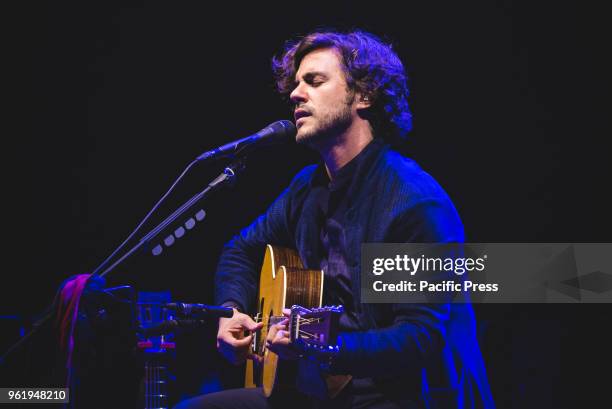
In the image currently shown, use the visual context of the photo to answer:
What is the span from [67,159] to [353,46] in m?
2.38

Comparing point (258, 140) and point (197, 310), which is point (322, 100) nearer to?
point (258, 140)

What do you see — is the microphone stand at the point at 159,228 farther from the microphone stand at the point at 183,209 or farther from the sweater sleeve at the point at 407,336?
the sweater sleeve at the point at 407,336

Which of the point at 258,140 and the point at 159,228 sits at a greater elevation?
the point at 258,140

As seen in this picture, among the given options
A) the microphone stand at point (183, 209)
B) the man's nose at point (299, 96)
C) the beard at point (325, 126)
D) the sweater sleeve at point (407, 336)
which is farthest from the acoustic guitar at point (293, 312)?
the man's nose at point (299, 96)

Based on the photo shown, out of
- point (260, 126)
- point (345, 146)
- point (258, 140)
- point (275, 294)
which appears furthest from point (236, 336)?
point (260, 126)

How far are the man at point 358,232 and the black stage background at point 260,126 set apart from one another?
887mm

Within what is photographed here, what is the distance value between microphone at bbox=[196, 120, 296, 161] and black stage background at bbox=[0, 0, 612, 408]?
141 centimetres

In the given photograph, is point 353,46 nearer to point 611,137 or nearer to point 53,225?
point 611,137

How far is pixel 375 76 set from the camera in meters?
3.08

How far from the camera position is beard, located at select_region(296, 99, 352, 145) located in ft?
9.52

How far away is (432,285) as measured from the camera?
226cm

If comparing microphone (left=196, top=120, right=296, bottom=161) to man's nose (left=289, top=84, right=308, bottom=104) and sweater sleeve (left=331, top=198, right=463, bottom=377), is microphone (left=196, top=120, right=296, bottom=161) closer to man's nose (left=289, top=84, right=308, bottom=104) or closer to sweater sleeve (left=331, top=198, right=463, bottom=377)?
man's nose (left=289, top=84, right=308, bottom=104)

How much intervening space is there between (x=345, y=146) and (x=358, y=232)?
58 centimetres

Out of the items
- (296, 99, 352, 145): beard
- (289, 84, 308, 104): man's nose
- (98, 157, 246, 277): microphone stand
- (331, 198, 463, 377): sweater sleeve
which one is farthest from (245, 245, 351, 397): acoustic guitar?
(289, 84, 308, 104): man's nose
